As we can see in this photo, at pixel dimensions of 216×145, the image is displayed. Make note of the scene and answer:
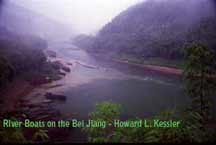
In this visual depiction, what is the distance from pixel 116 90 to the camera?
6047 millimetres

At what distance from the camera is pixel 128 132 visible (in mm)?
3725

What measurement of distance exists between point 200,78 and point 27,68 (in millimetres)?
4418

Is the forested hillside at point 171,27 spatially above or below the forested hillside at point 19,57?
above

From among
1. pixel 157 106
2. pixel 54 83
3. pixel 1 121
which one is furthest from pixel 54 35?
pixel 1 121

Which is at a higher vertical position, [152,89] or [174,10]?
[174,10]

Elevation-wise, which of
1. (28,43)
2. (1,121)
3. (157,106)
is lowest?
(157,106)

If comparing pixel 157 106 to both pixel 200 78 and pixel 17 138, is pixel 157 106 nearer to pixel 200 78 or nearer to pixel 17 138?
pixel 200 78

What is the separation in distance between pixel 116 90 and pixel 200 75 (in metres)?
1.81

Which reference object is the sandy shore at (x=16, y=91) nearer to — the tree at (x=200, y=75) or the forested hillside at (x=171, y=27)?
the forested hillside at (x=171, y=27)

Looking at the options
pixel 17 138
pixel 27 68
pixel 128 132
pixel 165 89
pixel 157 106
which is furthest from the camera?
pixel 27 68

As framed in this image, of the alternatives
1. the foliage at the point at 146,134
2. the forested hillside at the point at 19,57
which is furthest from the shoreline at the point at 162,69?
the foliage at the point at 146,134

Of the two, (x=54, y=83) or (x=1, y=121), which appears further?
(x=54, y=83)

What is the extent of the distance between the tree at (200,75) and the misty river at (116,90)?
409mm

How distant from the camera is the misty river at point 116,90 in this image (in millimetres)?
5336
